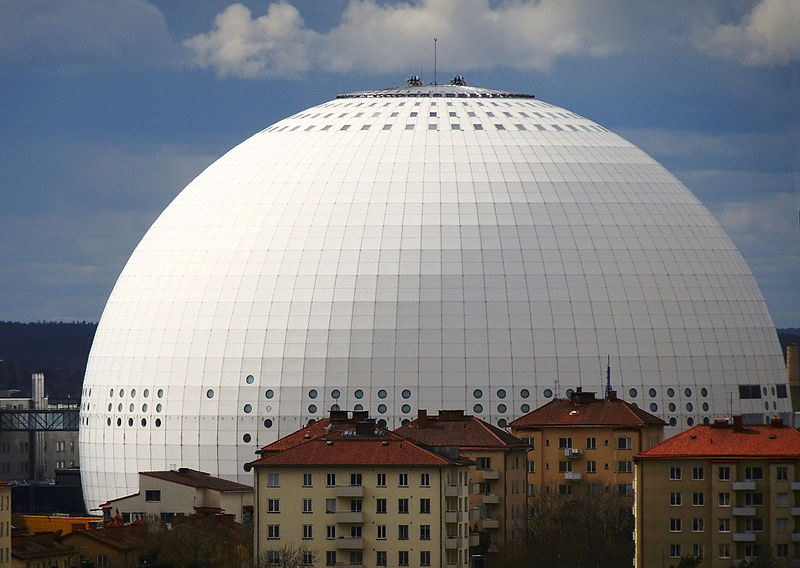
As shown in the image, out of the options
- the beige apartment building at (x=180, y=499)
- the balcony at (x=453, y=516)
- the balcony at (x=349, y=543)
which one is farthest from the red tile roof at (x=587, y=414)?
the balcony at (x=349, y=543)

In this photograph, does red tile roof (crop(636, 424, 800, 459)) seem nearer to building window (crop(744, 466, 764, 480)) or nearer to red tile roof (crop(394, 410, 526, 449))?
building window (crop(744, 466, 764, 480))

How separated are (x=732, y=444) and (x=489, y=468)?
1214 cm

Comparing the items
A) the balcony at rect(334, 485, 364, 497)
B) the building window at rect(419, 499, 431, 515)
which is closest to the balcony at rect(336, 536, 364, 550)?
the balcony at rect(334, 485, 364, 497)

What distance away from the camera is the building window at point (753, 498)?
7969cm

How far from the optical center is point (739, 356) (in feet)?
366

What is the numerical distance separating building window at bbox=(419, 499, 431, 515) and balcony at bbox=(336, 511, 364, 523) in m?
1.78

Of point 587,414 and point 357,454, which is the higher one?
point 587,414

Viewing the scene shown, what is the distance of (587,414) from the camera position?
98938 mm

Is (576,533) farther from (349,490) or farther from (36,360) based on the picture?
(36,360)

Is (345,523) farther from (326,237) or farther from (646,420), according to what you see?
(326,237)

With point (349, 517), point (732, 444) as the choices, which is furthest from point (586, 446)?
point (349, 517)

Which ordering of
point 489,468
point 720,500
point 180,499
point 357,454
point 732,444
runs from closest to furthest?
point 720,500 → point 357,454 → point 732,444 → point 489,468 → point 180,499

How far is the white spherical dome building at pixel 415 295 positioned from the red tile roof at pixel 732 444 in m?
23.3

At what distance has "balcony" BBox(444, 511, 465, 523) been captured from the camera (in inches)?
3136
